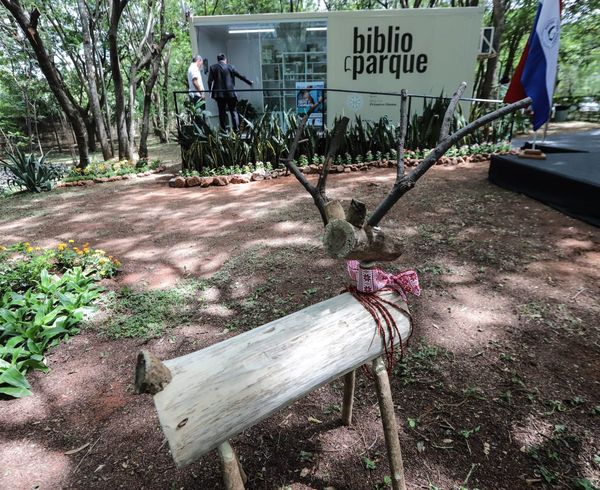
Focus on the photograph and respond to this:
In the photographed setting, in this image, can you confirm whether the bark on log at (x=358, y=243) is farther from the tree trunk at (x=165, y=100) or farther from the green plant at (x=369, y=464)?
the tree trunk at (x=165, y=100)

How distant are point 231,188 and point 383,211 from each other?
5.68 metres

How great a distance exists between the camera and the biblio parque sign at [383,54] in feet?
28.5

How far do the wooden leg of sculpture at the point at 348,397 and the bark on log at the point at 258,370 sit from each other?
398 mm

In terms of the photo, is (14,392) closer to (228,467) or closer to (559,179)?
(228,467)

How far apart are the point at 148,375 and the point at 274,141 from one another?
21.9 feet

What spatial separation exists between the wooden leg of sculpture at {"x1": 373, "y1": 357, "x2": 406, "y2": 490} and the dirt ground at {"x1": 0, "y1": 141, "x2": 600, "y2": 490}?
202 millimetres

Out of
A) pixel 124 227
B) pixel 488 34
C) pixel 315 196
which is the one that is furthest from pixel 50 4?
pixel 315 196

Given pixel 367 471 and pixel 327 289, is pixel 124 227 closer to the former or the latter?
pixel 327 289

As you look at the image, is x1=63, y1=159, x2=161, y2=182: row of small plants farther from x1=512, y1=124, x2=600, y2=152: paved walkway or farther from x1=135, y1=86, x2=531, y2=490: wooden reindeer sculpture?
x1=512, y1=124, x2=600, y2=152: paved walkway

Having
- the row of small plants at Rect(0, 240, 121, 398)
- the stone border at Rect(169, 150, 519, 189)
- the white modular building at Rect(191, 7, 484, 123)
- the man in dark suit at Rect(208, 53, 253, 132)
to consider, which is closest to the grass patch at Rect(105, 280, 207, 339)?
the row of small plants at Rect(0, 240, 121, 398)

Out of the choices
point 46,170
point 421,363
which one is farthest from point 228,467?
point 46,170

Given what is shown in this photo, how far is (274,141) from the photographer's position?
7.20 meters

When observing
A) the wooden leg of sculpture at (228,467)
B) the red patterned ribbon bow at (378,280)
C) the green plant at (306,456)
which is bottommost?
the green plant at (306,456)

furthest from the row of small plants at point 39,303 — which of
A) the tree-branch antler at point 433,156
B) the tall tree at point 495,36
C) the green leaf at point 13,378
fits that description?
the tall tree at point 495,36
